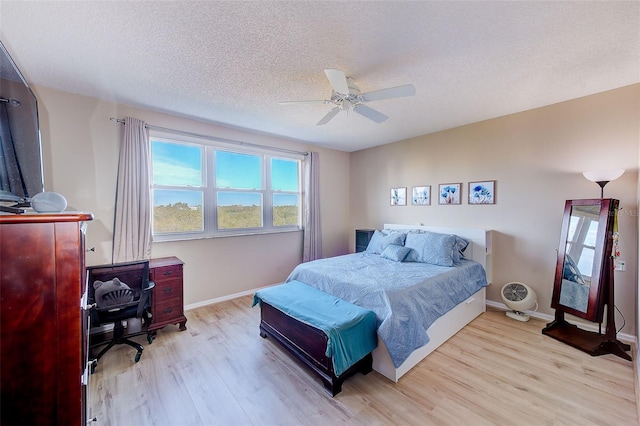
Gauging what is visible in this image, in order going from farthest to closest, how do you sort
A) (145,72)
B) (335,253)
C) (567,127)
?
(335,253) → (567,127) → (145,72)

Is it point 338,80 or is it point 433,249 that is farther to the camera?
point 433,249

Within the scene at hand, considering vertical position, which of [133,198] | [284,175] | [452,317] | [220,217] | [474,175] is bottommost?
[452,317]

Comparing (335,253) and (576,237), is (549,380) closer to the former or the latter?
(576,237)

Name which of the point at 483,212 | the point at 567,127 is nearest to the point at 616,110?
the point at 567,127

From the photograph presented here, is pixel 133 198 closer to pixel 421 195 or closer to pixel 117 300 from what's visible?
pixel 117 300

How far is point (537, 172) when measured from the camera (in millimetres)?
3041

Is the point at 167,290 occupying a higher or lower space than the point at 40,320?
lower

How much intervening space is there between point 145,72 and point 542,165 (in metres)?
4.41

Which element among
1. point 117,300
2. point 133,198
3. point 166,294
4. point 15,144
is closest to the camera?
point 15,144

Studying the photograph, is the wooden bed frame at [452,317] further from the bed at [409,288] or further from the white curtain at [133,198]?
the white curtain at [133,198]

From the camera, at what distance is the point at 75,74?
224cm

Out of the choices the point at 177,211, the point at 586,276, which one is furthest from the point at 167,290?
the point at 586,276

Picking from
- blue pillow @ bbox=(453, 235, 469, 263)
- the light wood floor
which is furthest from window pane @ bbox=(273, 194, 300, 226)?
blue pillow @ bbox=(453, 235, 469, 263)

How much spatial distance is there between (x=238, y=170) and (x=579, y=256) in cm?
440
